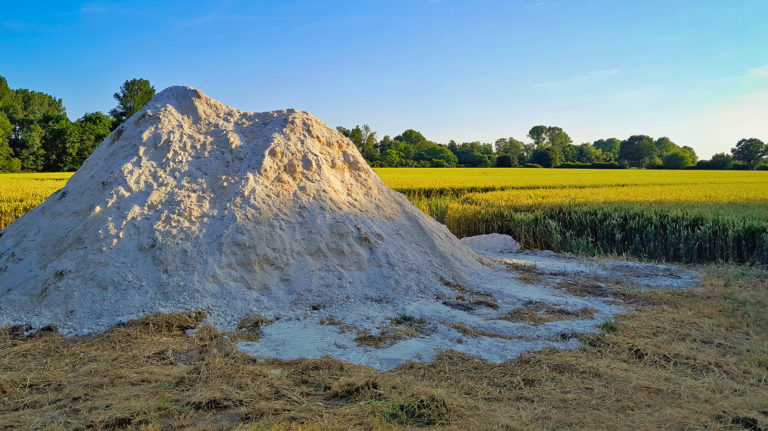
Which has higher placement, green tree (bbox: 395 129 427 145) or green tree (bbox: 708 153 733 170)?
green tree (bbox: 395 129 427 145)

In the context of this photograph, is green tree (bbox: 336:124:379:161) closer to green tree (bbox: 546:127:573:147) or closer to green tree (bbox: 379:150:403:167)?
green tree (bbox: 379:150:403:167)

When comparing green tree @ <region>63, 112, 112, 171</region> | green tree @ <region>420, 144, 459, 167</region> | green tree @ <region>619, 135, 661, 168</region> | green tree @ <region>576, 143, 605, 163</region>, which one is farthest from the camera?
green tree @ <region>619, 135, 661, 168</region>

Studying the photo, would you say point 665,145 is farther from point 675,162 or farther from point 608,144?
point 675,162

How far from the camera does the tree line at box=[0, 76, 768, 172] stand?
4438 cm

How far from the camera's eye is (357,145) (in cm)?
6169

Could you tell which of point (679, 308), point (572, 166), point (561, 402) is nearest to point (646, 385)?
point (561, 402)

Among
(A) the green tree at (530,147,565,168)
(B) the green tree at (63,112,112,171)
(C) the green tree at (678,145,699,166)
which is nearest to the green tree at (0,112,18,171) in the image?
(B) the green tree at (63,112,112,171)

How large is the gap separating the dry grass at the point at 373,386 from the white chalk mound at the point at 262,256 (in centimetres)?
34

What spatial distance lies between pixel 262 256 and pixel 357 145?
2235 inches

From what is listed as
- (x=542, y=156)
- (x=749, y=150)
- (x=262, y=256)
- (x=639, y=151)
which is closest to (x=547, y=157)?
(x=542, y=156)

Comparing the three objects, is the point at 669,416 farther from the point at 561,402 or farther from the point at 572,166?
the point at 572,166

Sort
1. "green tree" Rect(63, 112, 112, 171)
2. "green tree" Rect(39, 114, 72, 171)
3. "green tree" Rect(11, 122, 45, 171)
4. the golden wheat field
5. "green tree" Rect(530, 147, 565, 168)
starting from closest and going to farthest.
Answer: the golden wheat field → "green tree" Rect(63, 112, 112, 171) → "green tree" Rect(39, 114, 72, 171) → "green tree" Rect(11, 122, 45, 171) → "green tree" Rect(530, 147, 565, 168)

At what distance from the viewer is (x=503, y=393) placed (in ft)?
11.0

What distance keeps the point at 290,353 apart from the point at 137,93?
58.9 meters
